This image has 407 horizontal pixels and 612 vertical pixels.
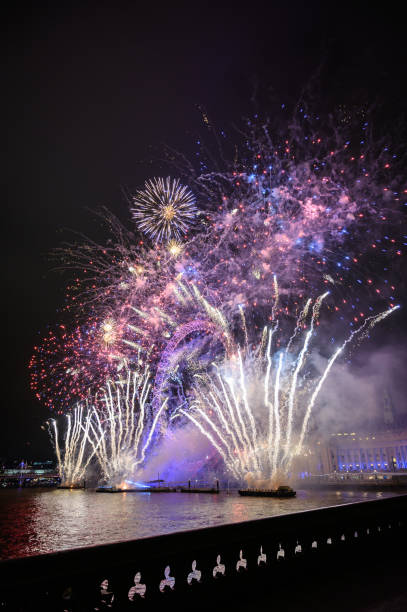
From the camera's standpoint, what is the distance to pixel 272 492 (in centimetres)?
3166

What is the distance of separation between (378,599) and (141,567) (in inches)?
107

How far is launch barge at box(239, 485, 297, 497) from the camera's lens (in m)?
30.9

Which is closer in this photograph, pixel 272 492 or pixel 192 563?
pixel 192 563

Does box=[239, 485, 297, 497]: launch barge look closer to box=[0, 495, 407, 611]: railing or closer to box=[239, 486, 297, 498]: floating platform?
box=[239, 486, 297, 498]: floating platform

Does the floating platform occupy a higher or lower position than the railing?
lower

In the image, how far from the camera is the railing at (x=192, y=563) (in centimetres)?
292

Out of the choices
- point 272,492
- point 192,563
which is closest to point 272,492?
point 272,492

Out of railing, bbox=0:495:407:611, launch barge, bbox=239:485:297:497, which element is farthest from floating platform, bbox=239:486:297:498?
railing, bbox=0:495:407:611

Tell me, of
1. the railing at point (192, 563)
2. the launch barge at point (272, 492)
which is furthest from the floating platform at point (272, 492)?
the railing at point (192, 563)

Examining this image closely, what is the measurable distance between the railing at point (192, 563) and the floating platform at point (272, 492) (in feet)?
88.3

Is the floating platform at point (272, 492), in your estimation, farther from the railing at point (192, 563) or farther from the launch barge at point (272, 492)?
the railing at point (192, 563)

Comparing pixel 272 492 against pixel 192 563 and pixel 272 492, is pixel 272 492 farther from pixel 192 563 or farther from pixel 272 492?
pixel 192 563

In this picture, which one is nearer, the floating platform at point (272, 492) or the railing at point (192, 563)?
the railing at point (192, 563)

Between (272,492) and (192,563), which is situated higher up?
(192,563)
